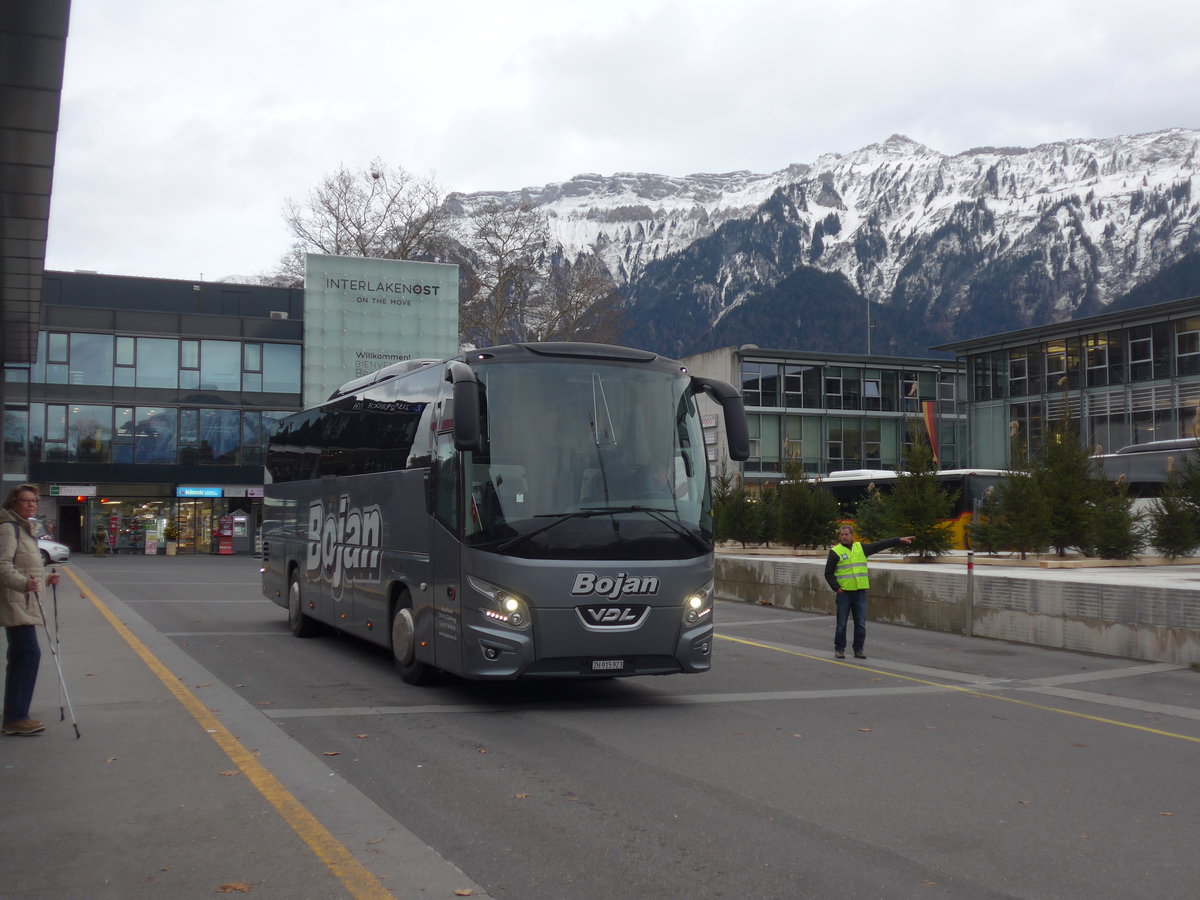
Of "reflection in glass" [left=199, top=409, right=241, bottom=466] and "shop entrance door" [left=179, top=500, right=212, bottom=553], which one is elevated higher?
"reflection in glass" [left=199, top=409, right=241, bottom=466]

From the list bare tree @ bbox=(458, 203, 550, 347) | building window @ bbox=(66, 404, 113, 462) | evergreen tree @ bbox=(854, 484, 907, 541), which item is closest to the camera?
evergreen tree @ bbox=(854, 484, 907, 541)

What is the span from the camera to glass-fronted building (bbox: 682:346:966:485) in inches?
2643

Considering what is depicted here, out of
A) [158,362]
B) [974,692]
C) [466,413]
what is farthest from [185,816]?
[158,362]

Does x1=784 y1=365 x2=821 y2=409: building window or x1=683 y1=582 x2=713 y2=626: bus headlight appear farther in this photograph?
x1=784 y1=365 x2=821 y2=409: building window

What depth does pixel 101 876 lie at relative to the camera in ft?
17.7

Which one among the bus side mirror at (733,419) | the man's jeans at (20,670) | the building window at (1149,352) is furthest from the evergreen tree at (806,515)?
the building window at (1149,352)

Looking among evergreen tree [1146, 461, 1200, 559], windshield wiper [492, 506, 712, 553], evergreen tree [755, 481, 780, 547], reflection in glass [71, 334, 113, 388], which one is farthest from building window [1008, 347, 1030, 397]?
windshield wiper [492, 506, 712, 553]

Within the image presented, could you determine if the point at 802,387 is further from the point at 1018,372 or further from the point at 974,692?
the point at 974,692

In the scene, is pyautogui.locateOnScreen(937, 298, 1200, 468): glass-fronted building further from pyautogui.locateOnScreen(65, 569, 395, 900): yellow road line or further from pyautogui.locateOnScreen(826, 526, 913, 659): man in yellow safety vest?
pyautogui.locateOnScreen(65, 569, 395, 900): yellow road line

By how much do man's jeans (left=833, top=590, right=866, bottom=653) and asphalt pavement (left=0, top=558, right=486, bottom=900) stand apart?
7.46 meters

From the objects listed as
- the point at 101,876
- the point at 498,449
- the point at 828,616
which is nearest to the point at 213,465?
the point at 828,616

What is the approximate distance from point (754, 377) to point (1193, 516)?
43.2 m

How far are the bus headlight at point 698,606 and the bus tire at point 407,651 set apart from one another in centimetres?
266

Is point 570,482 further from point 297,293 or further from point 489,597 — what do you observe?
point 297,293
